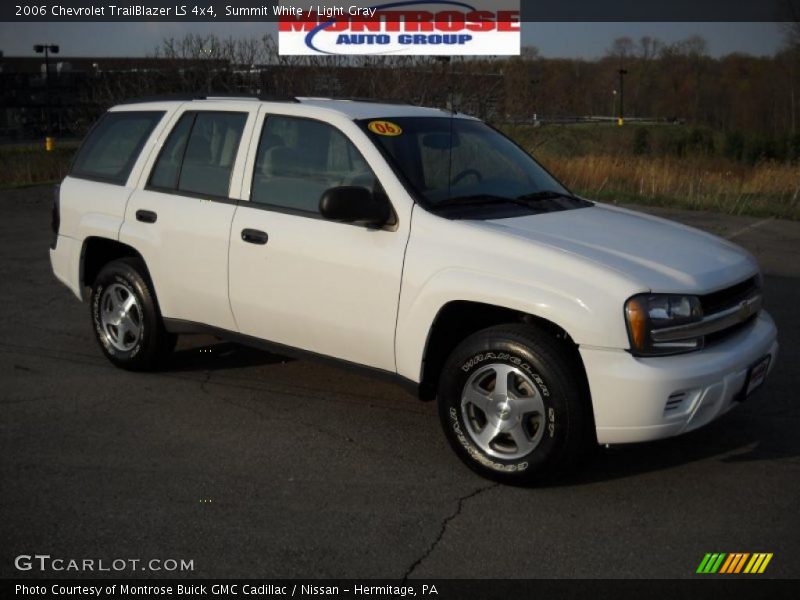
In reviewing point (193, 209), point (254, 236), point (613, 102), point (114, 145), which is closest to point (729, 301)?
point (254, 236)

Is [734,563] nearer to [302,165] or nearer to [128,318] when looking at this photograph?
[302,165]

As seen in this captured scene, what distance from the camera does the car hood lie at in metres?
4.46

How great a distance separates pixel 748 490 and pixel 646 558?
3.26ft

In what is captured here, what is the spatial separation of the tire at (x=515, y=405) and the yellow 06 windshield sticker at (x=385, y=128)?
4.62 feet

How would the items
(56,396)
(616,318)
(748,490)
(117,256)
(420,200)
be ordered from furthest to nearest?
(117,256) < (56,396) < (420,200) < (748,490) < (616,318)

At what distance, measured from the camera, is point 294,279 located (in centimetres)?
535

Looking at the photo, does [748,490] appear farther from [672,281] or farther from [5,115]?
[5,115]

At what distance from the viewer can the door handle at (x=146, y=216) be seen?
6160 mm

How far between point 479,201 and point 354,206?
0.79 metres

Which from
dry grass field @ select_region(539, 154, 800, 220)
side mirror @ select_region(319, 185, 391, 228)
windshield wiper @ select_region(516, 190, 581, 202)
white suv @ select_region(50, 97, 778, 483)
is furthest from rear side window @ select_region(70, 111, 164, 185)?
dry grass field @ select_region(539, 154, 800, 220)

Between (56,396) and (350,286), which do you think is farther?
(56,396)

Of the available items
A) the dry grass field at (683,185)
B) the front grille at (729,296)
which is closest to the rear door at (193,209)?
the front grille at (729,296)

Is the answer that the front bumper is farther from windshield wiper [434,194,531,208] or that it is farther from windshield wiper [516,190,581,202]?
windshield wiper [516,190,581,202]

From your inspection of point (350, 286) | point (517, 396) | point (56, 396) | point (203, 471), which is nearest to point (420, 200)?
point (350, 286)
